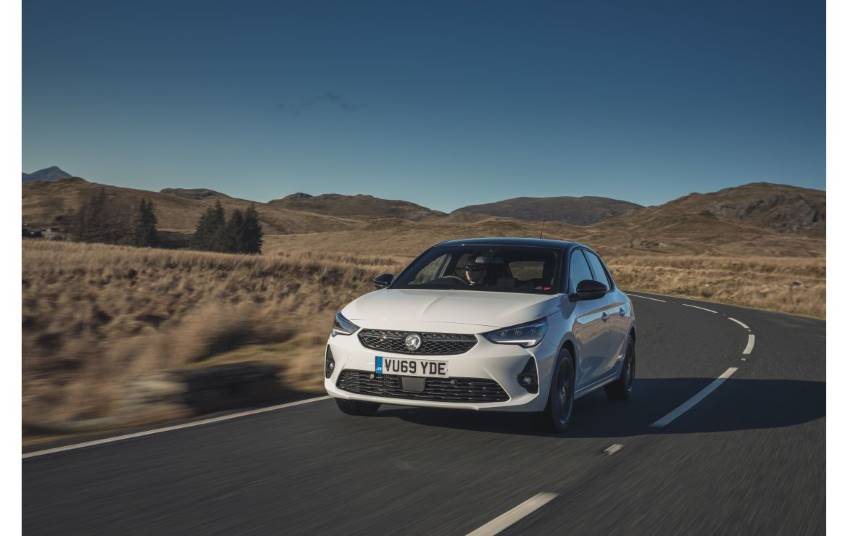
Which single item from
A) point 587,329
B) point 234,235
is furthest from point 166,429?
point 234,235

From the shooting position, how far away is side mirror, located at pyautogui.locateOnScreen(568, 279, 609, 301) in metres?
7.45

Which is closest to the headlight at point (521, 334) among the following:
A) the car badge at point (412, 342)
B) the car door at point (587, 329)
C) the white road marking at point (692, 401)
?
the car badge at point (412, 342)

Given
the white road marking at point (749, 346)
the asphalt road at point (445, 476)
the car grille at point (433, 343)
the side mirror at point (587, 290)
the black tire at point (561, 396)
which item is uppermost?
the side mirror at point (587, 290)

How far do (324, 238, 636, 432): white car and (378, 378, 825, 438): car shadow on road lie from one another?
37 centimetres

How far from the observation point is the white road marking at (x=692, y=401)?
25.7 feet

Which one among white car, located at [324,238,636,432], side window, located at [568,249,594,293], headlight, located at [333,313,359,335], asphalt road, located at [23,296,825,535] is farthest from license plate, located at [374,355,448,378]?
side window, located at [568,249,594,293]

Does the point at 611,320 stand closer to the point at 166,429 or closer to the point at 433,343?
the point at 433,343

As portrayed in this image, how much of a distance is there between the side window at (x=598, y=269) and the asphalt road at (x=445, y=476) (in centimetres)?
142

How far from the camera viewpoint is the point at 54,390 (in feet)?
27.0

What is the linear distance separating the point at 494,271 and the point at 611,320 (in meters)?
1.55

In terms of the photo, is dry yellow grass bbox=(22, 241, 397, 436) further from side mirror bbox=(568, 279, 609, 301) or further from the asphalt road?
side mirror bbox=(568, 279, 609, 301)

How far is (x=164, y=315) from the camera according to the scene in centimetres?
1848

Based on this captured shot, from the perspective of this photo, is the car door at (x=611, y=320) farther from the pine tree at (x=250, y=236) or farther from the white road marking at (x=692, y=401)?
the pine tree at (x=250, y=236)

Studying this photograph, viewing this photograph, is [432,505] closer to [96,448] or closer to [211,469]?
[211,469]
